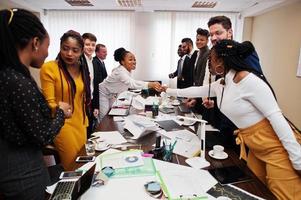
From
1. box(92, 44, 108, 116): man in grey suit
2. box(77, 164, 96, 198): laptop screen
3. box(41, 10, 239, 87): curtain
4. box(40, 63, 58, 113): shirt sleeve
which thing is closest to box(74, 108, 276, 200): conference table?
box(77, 164, 96, 198): laptop screen

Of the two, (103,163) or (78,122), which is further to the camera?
(78,122)

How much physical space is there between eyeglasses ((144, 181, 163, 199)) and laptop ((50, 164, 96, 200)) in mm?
294

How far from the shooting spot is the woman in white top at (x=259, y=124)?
1.20m

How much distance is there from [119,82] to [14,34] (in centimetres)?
220

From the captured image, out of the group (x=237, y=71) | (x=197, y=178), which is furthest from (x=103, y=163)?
(x=237, y=71)

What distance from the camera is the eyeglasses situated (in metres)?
1.08

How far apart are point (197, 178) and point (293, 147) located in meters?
0.52

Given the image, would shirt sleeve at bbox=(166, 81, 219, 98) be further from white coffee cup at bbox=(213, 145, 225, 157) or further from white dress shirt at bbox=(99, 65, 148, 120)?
white dress shirt at bbox=(99, 65, 148, 120)

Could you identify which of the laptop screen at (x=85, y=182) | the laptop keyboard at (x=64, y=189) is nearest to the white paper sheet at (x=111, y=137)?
the laptop screen at (x=85, y=182)

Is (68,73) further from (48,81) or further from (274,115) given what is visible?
(274,115)

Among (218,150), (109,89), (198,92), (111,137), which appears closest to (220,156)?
(218,150)

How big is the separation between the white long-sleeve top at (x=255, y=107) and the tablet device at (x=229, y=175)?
0.26m

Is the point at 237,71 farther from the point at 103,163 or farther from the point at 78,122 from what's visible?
the point at 78,122

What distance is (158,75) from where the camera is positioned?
6383mm
